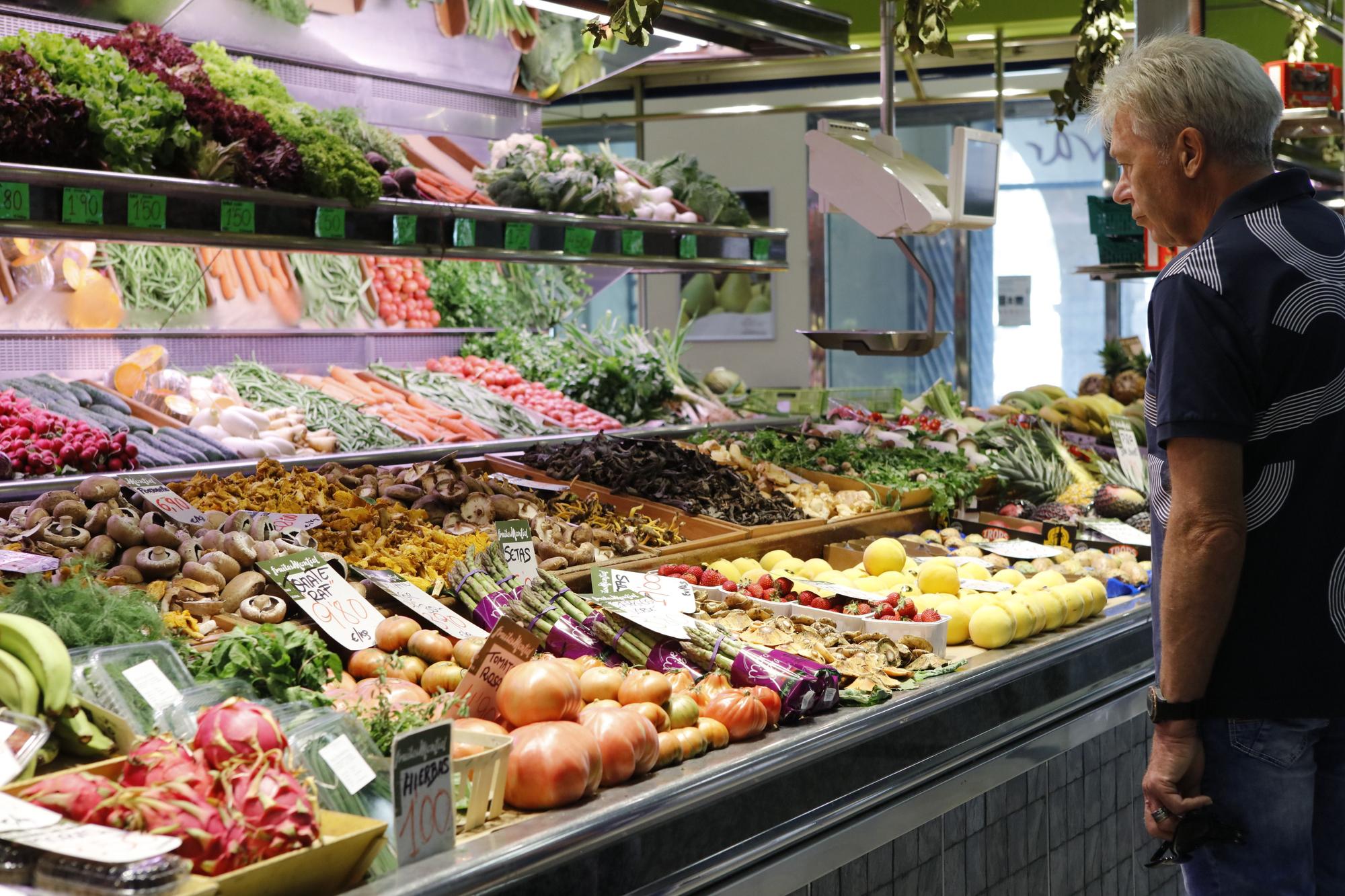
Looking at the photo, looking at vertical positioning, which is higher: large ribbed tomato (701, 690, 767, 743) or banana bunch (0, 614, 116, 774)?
banana bunch (0, 614, 116, 774)

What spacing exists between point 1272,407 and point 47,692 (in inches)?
81.8

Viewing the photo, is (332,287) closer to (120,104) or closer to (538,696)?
(120,104)

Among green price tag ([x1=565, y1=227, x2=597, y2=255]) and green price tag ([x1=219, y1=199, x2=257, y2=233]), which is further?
green price tag ([x1=565, y1=227, x2=597, y2=255])

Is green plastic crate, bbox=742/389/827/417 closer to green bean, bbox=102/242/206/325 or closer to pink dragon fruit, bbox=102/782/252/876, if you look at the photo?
green bean, bbox=102/242/206/325

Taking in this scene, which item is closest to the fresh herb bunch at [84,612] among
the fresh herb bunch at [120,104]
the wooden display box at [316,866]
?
the wooden display box at [316,866]

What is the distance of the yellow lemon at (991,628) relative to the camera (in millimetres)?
3461

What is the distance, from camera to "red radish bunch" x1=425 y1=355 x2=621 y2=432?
6.09 m

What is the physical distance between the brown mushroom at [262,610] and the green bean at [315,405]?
6.75 feet

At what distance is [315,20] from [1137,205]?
4405 millimetres

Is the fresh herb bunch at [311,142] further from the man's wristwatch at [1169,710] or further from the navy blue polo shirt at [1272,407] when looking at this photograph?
the man's wristwatch at [1169,710]

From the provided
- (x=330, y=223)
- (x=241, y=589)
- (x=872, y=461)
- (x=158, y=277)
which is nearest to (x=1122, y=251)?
(x=872, y=461)

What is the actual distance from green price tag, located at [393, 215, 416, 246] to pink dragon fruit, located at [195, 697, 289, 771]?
266 cm

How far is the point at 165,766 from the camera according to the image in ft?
6.21

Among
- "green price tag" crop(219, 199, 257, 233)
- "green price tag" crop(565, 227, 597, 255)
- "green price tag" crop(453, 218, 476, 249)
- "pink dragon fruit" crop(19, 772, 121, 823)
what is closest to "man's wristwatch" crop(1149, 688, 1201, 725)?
"pink dragon fruit" crop(19, 772, 121, 823)
